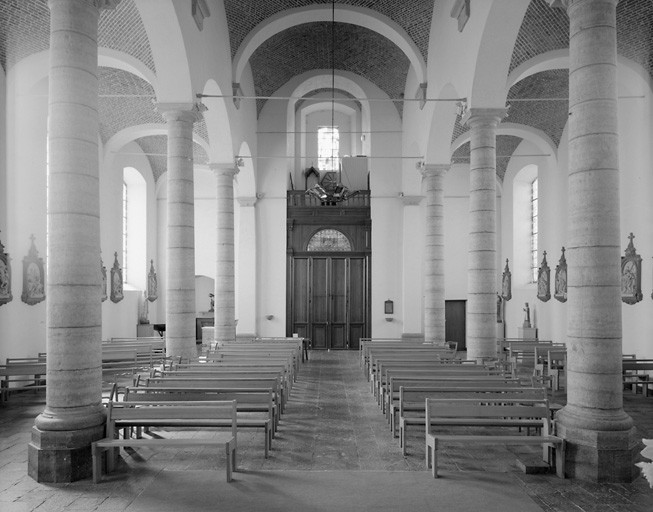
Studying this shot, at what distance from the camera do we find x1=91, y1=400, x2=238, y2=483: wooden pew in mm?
6305

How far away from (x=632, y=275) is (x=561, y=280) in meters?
5.08

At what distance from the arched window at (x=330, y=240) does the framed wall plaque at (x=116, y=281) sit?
700 cm

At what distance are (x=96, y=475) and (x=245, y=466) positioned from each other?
1.59 meters

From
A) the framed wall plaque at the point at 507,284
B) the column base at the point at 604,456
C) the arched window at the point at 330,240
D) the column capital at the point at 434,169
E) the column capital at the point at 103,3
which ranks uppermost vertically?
the column capital at the point at 434,169

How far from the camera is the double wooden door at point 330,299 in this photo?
74.4 feet

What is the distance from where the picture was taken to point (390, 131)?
22484mm

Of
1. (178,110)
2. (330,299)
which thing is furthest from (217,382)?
(330,299)

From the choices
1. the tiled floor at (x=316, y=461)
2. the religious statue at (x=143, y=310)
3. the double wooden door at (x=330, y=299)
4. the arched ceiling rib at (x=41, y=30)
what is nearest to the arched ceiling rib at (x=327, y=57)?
the double wooden door at (x=330, y=299)

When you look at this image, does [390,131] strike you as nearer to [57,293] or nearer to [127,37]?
[127,37]

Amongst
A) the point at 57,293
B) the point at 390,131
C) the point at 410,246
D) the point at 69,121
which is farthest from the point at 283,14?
the point at 57,293

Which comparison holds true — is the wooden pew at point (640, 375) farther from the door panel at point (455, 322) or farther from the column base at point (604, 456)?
the door panel at point (455, 322)

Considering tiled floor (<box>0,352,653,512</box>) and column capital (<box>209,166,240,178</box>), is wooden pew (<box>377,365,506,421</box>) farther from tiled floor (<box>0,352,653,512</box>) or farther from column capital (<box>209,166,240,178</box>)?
column capital (<box>209,166,240,178</box>)

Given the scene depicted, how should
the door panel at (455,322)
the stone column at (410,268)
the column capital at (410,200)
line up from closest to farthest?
1. the column capital at (410,200)
2. the stone column at (410,268)
3. the door panel at (455,322)

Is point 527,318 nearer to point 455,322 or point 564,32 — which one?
point 455,322
